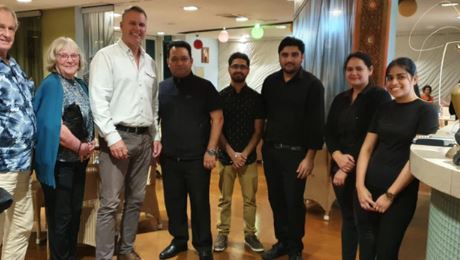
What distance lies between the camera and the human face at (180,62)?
2.64 m

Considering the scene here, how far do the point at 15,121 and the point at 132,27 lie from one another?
0.89m

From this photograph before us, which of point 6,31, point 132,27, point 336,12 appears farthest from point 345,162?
point 336,12

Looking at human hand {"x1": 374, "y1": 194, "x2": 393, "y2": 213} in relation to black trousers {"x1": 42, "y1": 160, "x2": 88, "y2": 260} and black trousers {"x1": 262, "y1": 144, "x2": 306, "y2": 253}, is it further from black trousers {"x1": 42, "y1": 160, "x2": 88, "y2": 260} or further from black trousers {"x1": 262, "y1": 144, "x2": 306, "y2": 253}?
black trousers {"x1": 42, "y1": 160, "x2": 88, "y2": 260}

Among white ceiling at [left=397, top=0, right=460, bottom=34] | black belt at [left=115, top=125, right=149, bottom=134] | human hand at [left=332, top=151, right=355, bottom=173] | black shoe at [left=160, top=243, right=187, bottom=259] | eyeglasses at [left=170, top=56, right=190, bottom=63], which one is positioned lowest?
black shoe at [left=160, top=243, right=187, bottom=259]

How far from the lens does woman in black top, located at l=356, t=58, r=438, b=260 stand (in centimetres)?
183

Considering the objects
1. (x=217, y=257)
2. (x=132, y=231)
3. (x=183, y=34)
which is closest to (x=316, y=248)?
(x=217, y=257)

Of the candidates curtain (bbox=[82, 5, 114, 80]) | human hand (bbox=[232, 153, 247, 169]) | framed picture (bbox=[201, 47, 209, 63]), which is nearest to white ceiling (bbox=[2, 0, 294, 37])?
curtain (bbox=[82, 5, 114, 80])

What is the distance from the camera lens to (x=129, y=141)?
2430 millimetres

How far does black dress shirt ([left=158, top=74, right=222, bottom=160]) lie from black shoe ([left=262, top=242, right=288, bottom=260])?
0.85 metres

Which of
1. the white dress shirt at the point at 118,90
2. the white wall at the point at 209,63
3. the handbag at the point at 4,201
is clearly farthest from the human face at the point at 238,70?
the white wall at the point at 209,63

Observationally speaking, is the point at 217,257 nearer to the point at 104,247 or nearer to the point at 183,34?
the point at 104,247

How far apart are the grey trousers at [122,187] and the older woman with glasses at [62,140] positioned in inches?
5.3

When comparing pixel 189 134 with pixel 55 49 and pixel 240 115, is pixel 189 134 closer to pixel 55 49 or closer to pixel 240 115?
pixel 240 115

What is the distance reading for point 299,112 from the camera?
2.57 m
